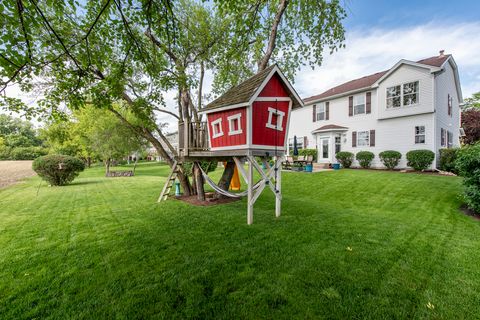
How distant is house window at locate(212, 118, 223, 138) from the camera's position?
6.01 meters

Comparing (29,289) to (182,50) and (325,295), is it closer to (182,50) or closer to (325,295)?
(325,295)

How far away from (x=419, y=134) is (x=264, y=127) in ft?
45.0

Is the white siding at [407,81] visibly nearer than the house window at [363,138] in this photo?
Yes

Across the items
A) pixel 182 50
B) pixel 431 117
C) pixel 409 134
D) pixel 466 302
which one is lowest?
pixel 466 302

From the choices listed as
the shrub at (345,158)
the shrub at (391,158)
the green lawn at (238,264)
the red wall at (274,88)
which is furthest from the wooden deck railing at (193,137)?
the shrub at (391,158)

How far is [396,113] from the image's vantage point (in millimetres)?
14344

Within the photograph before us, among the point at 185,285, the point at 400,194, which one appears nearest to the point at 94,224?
the point at 185,285

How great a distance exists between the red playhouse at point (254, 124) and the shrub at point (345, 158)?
37.8ft

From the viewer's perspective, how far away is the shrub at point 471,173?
19.2 ft

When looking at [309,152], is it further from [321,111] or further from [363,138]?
[363,138]

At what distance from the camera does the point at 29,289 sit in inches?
103

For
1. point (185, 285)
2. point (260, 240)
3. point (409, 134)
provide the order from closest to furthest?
point (185, 285)
point (260, 240)
point (409, 134)

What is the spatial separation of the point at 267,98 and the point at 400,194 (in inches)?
273

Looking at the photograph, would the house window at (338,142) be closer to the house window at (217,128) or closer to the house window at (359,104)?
the house window at (359,104)
